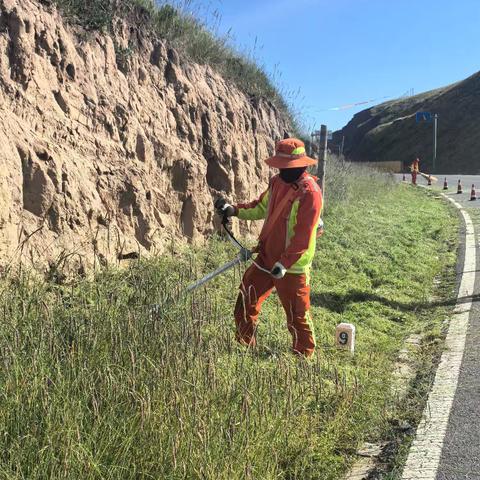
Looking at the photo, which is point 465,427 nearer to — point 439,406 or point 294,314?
point 439,406

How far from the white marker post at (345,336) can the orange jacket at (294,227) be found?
0.69 metres

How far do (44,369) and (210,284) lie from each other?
3291mm

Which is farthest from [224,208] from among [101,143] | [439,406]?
[439,406]

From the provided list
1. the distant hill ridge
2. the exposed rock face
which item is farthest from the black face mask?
the distant hill ridge

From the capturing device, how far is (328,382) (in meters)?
4.26

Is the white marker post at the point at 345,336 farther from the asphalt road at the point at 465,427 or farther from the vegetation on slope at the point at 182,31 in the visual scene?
the vegetation on slope at the point at 182,31

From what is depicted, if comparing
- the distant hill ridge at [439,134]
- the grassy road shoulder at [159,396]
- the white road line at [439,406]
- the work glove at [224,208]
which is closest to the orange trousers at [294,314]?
the grassy road shoulder at [159,396]

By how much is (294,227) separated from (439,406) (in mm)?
1721

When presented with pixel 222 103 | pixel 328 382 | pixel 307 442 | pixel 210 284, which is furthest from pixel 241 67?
pixel 307 442

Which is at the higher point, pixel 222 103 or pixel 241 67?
pixel 241 67

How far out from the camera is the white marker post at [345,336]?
5.06 meters

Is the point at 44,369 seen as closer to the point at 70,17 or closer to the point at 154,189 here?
the point at 154,189

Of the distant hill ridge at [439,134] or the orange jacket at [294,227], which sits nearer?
the orange jacket at [294,227]

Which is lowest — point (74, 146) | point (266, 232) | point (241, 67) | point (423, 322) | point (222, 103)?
point (423, 322)
